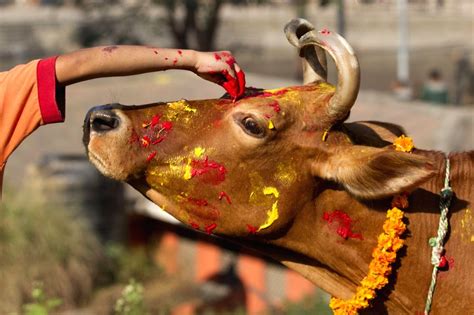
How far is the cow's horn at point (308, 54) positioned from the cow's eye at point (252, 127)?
56cm

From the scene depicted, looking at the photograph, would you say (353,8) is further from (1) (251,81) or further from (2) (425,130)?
(2) (425,130)

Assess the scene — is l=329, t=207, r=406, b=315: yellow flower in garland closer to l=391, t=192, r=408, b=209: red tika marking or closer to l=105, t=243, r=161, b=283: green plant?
l=391, t=192, r=408, b=209: red tika marking

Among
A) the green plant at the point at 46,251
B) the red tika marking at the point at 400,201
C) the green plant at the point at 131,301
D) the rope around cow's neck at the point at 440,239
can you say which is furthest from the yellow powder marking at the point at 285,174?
the green plant at the point at 46,251

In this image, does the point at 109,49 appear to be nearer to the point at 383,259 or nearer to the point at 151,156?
the point at 151,156

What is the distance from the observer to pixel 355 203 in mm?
4402

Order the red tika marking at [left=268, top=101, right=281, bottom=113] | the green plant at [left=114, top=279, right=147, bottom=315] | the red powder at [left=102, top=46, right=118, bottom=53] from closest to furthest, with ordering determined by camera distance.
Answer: the red powder at [left=102, top=46, right=118, bottom=53] → the red tika marking at [left=268, top=101, right=281, bottom=113] → the green plant at [left=114, top=279, right=147, bottom=315]

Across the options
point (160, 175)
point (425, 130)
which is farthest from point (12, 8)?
point (160, 175)

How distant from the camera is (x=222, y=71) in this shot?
4.33 metres

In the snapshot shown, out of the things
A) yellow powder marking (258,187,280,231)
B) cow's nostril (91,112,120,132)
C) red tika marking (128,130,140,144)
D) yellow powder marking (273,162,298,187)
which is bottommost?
yellow powder marking (258,187,280,231)

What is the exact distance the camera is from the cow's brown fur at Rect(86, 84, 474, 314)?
434 cm

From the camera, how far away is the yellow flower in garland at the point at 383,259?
431 centimetres

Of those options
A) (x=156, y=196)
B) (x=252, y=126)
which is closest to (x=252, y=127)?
(x=252, y=126)

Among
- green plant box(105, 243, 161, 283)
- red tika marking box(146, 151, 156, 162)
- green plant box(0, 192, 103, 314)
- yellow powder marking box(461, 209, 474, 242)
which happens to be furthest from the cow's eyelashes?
green plant box(105, 243, 161, 283)

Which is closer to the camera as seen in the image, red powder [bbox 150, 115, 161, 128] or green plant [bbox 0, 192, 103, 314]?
red powder [bbox 150, 115, 161, 128]
